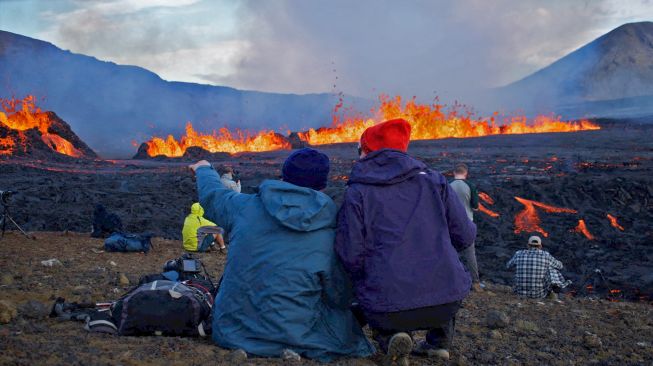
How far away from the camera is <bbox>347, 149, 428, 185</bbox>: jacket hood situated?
4180mm

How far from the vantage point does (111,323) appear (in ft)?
15.1

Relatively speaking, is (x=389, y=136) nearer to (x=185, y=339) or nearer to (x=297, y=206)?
(x=297, y=206)

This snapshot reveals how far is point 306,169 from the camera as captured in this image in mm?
4309

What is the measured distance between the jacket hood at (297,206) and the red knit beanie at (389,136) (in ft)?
1.66

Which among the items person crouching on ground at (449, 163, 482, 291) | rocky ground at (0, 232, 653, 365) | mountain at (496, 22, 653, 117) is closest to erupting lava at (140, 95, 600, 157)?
rocky ground at (0, 232, 653, 365)

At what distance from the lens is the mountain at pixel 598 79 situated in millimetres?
79438

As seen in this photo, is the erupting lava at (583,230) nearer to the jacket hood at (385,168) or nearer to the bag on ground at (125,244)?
the bag on ground at (125,244)

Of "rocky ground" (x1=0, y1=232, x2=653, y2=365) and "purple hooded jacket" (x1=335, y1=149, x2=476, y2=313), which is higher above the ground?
"purple hooded jacket" (x1=335, y1=149, x2=476, y2=313)

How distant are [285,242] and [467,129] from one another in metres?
37.3

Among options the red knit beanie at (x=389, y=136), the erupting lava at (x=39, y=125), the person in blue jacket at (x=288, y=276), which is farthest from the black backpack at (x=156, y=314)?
the erupting lava at (x=39, y=125)

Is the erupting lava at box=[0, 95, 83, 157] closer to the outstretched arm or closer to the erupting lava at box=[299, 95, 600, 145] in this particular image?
the erupting lava at box=[299, 95, 600, 145]

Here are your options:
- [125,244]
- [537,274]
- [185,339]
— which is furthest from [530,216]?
[185,339]

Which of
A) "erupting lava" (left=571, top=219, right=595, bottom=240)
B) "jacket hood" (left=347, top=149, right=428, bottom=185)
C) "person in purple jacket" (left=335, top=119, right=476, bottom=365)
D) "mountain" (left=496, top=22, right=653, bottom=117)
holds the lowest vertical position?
"erupting lava" (left=571, top=219, right=595, bottom=240)

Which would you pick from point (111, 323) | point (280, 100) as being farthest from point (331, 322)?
point (280, 100)
